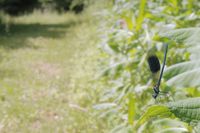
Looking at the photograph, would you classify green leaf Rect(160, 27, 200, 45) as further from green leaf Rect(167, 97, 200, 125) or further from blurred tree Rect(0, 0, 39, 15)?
blurred tree Rect(0, 0, 39, 15)

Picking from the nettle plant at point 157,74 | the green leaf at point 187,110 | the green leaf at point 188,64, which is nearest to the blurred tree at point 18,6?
the nettle plant at point 157,74

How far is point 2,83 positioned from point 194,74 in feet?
15.2

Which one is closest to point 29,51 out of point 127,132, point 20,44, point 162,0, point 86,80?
point 20,44

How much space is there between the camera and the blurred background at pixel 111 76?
3.51ft

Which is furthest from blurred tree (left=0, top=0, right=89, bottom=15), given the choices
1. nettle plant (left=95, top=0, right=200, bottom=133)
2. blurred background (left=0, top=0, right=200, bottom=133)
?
nettle plant (left=95, top=0, right=200, bottom=133)

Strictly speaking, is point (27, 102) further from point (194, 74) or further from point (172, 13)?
point (194, 74)

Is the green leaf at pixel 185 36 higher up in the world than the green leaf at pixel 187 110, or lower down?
higher up

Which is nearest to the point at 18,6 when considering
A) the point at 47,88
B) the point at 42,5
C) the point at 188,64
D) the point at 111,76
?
the point at 42,5

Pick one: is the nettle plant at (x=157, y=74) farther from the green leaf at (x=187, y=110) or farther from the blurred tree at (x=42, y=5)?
the blurred tree at (x=42, y=5)

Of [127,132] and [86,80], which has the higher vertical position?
[127,132]

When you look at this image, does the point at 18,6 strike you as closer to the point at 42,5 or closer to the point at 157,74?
the point at 42,5

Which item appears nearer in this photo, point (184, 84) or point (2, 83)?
point (184, 84)

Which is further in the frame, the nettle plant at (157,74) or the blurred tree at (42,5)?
the blurred tree at (42,5)

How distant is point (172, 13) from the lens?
211 centimetres
